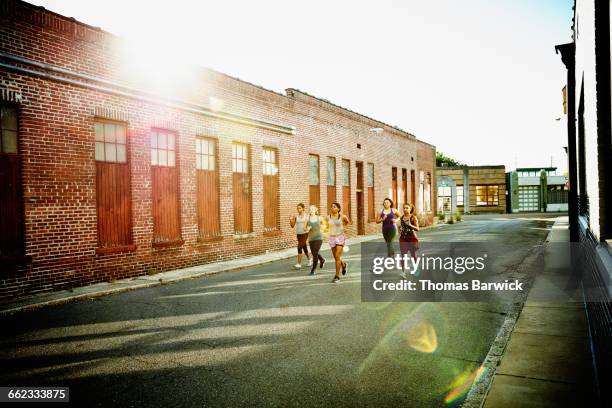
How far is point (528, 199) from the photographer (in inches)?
2280

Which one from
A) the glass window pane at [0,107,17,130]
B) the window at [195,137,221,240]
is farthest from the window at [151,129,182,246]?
the glass window pane at [0,107,17,130]

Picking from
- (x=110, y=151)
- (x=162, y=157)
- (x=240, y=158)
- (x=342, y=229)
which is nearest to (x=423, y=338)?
(x=342, y=229)

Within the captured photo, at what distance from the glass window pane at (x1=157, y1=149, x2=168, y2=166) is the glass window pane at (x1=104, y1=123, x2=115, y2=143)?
1482mm

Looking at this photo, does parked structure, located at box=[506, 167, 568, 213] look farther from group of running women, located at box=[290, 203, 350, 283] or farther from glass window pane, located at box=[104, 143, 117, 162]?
glass window pane, located at box=[104, 143, 117, 162]

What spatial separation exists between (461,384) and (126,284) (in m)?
8.26

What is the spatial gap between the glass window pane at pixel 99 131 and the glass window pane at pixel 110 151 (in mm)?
192

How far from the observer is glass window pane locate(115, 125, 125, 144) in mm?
11219

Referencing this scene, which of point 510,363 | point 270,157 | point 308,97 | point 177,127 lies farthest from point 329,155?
point 510,363

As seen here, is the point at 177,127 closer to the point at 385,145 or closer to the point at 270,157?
the point at 270,157

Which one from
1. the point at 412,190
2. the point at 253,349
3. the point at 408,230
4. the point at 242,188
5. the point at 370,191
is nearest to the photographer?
the point at 253,349

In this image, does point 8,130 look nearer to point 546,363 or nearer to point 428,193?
point 546,363

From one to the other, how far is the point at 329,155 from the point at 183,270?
11173mm

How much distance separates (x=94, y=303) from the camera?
27.8 ft

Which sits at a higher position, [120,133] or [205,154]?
[120,133]
